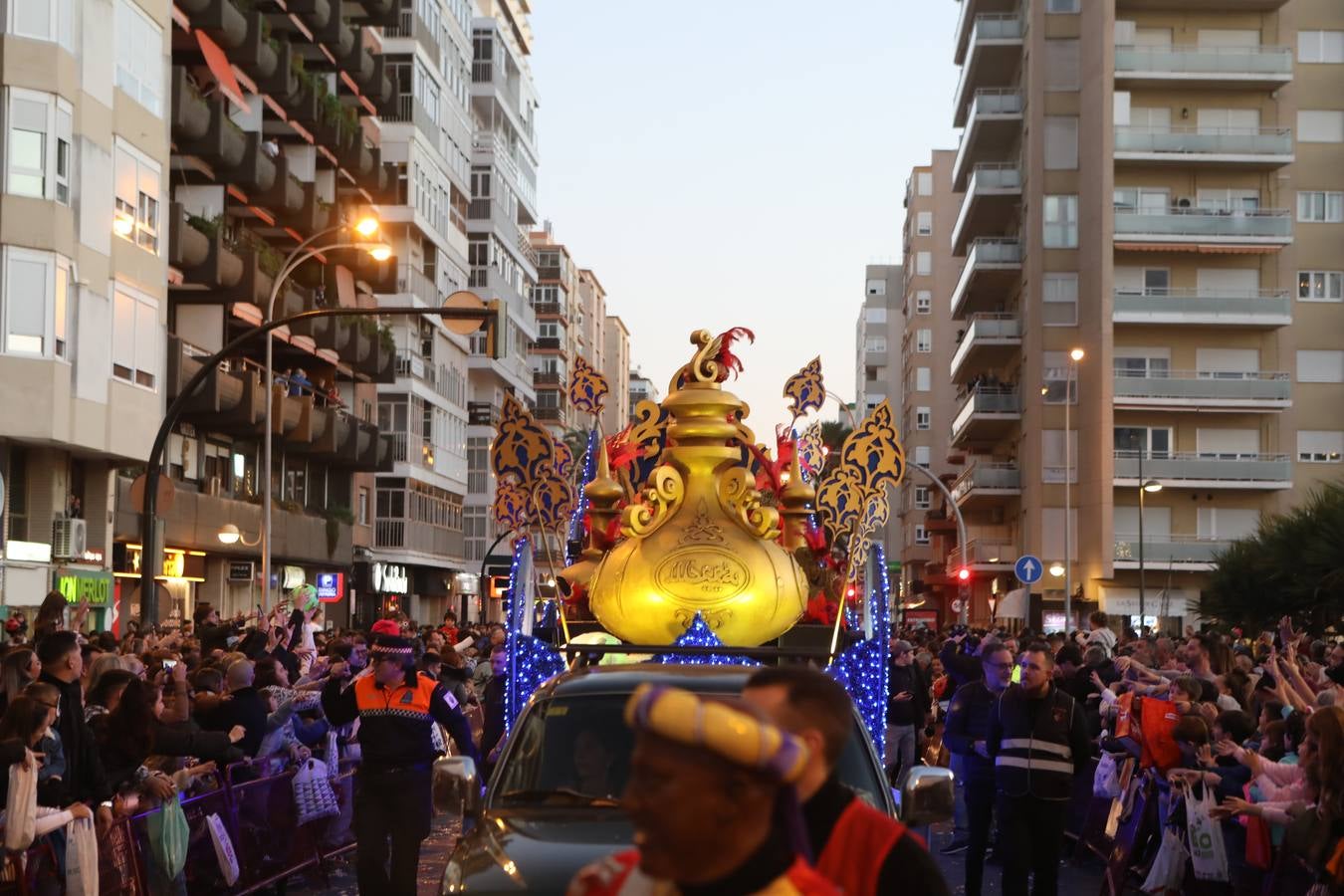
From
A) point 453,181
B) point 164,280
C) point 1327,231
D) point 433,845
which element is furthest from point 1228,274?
point 433,845

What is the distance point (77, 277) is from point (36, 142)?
7.71 ft

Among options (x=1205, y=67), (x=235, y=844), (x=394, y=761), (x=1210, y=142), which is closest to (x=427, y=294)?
(x=1210, y=142)

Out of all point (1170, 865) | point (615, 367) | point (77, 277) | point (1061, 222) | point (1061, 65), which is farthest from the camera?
point (615, 367)

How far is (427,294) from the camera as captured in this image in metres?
67.5

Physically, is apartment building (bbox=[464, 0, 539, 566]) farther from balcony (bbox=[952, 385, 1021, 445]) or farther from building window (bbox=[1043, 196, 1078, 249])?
building window (bbox=[1043, 196, 1078, 249])

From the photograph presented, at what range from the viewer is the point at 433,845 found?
18.0m

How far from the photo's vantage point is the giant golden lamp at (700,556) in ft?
44.3

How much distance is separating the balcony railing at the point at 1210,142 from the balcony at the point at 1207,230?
1.91 meters

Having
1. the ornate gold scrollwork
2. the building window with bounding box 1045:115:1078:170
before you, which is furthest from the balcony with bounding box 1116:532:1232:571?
the ornate gold scrollwork

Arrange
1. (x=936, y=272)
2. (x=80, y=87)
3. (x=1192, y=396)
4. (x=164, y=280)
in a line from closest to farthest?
(x=80, y=87) → (x=164, y=280) → (x=1192, y=396) → (x=936, y=272)

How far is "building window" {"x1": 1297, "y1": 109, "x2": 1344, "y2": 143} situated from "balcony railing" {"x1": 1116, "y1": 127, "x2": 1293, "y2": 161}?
974 mm

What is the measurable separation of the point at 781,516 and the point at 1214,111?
2159 inches

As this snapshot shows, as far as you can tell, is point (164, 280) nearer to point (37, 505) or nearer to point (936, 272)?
point (37, 505)

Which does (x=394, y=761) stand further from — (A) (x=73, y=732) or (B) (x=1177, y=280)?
(B) (x=1177, y=280)
